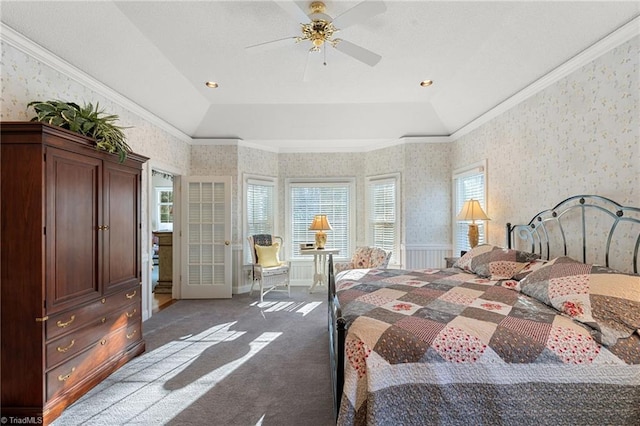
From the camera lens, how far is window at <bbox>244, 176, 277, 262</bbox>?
5.41 metres

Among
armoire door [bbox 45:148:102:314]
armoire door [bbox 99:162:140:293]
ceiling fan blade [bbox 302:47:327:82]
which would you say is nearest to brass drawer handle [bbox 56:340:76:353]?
armoire door [bbox 45:148:102:314]

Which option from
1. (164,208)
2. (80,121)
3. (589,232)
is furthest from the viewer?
(164,208)

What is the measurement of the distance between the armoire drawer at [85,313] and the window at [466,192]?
4486 mm

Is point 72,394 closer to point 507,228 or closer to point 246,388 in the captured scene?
point 246,388

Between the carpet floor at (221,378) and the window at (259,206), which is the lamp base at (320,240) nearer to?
the window at (259,206)

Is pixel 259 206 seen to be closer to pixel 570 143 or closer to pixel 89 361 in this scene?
pixel 89 361

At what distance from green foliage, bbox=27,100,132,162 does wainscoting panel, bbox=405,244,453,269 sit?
4323mm

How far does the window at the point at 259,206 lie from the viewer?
17.8 ft

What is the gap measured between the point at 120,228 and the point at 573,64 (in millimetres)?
4497

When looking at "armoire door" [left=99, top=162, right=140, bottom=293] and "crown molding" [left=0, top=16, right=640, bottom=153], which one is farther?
"armoire door" [left=99, top=162, right=140, bottom=293]

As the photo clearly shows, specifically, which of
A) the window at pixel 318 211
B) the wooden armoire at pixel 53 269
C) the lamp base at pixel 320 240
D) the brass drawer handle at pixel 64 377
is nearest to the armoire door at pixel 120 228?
the wooden armoire at pixel 53 269

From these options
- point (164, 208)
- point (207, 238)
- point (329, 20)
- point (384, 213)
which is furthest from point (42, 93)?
point (164, 208)

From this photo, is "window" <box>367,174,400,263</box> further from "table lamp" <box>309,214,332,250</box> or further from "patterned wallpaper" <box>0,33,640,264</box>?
"table lamp" <box>309,214,332,250</box>

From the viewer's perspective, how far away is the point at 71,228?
84.5 inches
